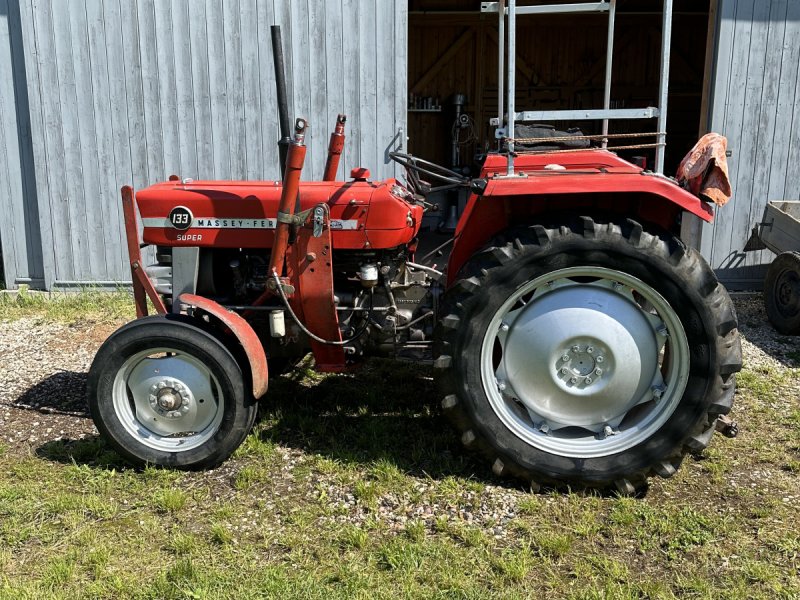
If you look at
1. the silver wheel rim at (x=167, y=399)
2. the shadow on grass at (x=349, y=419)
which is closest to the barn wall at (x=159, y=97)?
the shadow on grass at (x=349, y=419)

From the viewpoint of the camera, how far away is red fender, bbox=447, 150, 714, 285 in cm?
267

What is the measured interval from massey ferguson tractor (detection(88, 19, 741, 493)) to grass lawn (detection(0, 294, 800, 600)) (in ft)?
0.60

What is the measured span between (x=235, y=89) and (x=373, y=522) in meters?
4.69

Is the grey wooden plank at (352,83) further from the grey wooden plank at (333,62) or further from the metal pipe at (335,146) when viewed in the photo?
the metal pipe at (335,146)

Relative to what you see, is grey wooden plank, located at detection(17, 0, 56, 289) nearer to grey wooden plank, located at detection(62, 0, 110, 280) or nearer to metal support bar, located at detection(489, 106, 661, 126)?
grey wooden plank, located at detection(62, 0, 110, 280)

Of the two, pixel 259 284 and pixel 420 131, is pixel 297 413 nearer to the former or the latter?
pixel 259 284

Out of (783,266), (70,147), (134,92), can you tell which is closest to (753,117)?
(783,266)

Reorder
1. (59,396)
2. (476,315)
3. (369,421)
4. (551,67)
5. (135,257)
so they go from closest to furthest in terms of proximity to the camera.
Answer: (476,315) < (135,257) < (369,421) < (59,396) < (551,67)

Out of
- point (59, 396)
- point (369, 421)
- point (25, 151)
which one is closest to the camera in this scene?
point (369, 421)

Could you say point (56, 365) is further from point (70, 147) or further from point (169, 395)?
point (70, 147)

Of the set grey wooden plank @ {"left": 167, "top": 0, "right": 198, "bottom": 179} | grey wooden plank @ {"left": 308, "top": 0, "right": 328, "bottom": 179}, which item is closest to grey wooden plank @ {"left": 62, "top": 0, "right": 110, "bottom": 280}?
grey wooden plank @ {"left": 167, "top": 0, "right": 198, "bottom": 179}

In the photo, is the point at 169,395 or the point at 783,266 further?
the point at 783,266

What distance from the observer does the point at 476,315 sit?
108 inches

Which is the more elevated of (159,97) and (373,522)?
(159,97)
